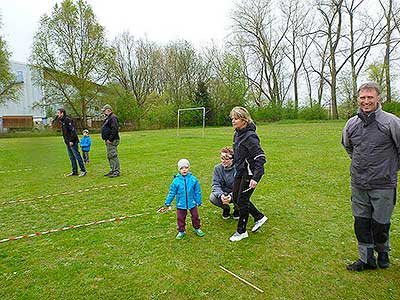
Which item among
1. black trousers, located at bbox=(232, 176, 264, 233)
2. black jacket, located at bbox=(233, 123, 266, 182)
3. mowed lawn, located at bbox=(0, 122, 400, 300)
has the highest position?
black jacket, located at bbox=(233, 123, 266, 182)

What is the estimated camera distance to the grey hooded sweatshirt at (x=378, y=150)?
3066 mm

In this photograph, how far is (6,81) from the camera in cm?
3005

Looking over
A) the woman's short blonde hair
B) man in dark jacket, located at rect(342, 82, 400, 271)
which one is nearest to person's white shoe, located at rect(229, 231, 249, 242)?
man in dark jacket, located at rect(342, 82, 400, 271)

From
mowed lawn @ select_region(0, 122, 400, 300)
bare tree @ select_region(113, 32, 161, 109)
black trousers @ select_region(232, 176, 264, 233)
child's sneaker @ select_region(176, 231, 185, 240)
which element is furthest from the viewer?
bare tree @ select_region(113, 32, 161, 109)

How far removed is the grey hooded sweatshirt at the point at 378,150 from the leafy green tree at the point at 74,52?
31.6 metres

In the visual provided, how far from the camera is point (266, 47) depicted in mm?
39594

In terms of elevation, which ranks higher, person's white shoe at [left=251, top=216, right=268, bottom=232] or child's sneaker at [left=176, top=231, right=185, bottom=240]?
person's white shoe at [left=251, top=216, right=268, bottom=232]

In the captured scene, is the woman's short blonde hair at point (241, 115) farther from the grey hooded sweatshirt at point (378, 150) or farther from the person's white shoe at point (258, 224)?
the person's white shoe at point (258, 224)

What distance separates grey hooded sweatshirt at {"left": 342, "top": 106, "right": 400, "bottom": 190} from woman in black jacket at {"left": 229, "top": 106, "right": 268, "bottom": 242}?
1.08 m

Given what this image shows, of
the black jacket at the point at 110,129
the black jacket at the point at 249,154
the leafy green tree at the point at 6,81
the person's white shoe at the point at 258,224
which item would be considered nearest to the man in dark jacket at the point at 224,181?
the person's white shoe at the point at 258,224

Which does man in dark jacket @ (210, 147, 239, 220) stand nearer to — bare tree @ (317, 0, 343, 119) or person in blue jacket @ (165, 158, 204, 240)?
person in blue jacket @ (165, 158, 204, 240)

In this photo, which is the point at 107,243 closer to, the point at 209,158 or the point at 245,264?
the point at 245,264

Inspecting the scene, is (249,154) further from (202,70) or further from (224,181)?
(202,70)

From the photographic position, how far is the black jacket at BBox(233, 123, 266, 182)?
→ 3.89 metres
